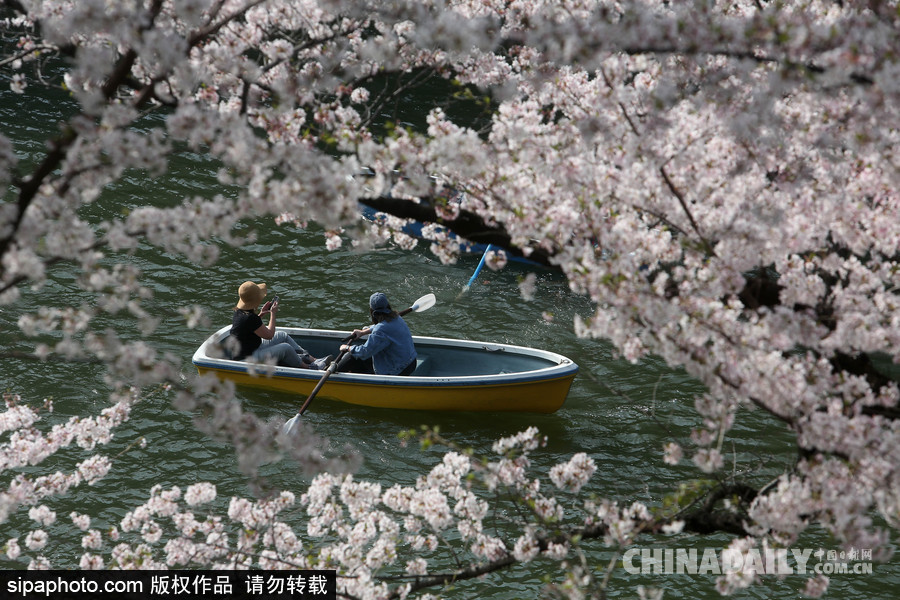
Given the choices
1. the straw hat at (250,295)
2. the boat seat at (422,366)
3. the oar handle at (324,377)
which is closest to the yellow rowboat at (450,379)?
the boat seat at (422,366)

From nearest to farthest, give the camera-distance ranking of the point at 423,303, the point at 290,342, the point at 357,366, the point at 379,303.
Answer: the point at 379,303, the point at 357,366, the point at 423,303, the point at 290,342

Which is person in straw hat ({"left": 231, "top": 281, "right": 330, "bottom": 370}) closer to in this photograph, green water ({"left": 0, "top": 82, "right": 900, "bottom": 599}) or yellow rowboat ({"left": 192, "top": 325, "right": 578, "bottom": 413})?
yellow rowboat ({"left": 192, "top": 325, "right": 578, "bottom": 413})

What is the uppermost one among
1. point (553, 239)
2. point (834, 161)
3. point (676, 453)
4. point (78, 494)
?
point (834, 161)

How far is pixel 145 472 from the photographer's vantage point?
29.0 ft

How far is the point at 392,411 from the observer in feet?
34.1

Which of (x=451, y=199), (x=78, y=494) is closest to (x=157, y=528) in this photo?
(x=78, y=494)

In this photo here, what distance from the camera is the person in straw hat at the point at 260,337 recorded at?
33.3 feet

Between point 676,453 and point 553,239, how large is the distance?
5.35 ft

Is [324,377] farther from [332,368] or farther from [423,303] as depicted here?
[423,303]

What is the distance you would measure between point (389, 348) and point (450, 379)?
901mm

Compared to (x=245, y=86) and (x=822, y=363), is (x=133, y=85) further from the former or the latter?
(x=822, y=363)

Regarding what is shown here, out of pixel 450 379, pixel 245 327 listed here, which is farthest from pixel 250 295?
pixel 450 379

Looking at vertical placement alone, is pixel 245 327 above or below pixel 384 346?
above

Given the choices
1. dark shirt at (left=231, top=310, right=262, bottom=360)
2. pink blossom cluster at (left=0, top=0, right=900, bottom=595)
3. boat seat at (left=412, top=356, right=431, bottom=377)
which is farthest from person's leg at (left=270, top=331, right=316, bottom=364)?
pink blossom cluster at (left=0, top=0, right=900, bottom=595)
